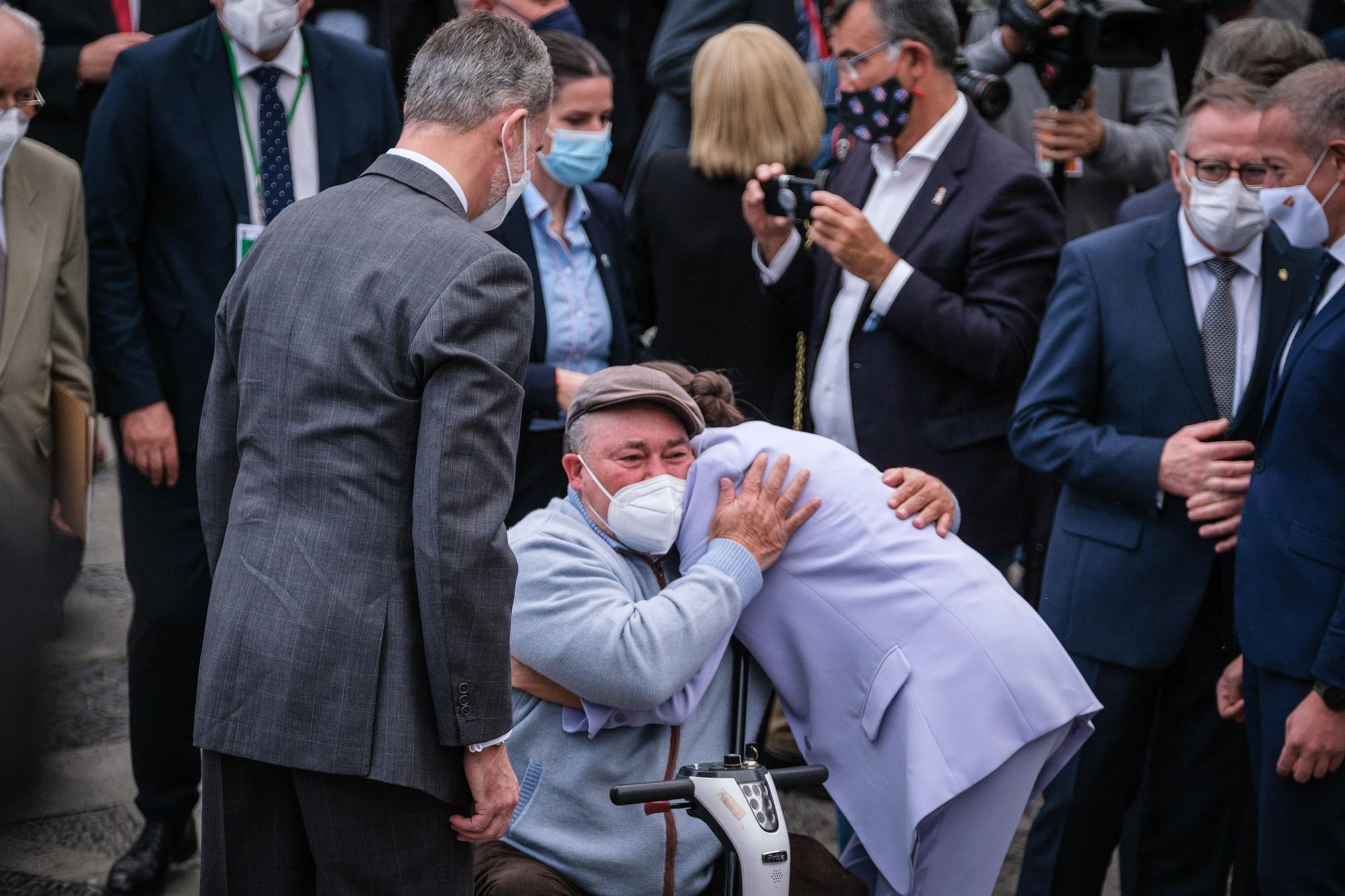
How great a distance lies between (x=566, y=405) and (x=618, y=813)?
52.3 inches

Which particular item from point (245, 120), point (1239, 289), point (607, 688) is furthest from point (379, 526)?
point (1239, 289)

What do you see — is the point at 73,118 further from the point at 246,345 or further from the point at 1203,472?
the point at 1203,472

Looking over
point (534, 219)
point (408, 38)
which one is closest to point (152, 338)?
point (534, 219)

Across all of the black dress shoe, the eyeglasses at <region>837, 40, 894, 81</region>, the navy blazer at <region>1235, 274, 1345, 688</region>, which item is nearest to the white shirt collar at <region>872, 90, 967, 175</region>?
the eyeglasses at <region>837, 40, 894, 81</region>

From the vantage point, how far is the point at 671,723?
9.32ft

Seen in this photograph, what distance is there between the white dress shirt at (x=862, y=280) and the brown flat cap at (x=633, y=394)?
105cm

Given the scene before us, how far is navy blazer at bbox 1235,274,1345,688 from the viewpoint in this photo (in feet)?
9.43

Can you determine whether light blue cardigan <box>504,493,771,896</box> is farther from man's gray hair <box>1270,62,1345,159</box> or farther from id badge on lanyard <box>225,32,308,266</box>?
man's gray hair <box>1270,62,1345,159</box>

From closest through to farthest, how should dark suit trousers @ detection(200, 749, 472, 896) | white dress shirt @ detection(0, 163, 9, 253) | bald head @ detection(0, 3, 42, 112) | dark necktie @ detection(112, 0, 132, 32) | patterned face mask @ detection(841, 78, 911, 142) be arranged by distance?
dark suit trousers @ detection(200, 749, 472, 896)
bald head @ detection(0, 3, 42, 112)
white dress shirt @ detection(0, 163, 9, 253)
patterned face mask @ detection(841, 78, 911, 142)
dark necktie @ detection(112, 0, 132, 32)

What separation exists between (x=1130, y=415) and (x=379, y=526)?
1.91 m

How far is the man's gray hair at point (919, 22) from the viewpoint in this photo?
3955 mm

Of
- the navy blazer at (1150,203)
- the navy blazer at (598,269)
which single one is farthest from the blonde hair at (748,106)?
the navy blazer at (1150,203)

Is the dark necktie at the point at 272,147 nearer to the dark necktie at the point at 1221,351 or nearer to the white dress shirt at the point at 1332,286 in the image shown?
the dark necktie at the point at 1221,351

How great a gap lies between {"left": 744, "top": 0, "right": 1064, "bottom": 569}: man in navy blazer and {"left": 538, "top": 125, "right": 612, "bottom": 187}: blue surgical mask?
44 cm
